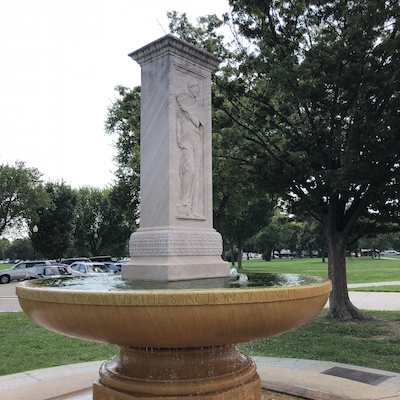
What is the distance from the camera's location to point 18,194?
40.0 meters

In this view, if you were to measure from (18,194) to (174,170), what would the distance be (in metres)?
38.2

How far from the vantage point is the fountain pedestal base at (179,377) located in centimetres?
371

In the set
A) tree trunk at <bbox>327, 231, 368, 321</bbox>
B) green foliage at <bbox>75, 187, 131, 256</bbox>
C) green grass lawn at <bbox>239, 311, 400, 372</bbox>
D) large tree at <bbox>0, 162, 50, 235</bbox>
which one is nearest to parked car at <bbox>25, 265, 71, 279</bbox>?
large tree at <bbox>0, 162, 50, 235</bbox>

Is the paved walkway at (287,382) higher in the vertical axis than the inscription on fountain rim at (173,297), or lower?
lower

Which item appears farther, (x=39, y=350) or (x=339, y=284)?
(x=339, y=284)

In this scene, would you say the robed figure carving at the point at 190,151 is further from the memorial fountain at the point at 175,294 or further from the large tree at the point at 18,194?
the large tree at the point at 18,194

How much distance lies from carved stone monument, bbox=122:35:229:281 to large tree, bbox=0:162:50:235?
37.1m

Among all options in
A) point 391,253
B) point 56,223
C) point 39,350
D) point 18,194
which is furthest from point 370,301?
point 391,253

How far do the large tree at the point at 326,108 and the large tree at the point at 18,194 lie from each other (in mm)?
31524

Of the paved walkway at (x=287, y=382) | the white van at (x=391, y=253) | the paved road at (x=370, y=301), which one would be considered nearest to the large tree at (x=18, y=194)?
the paved road at (x=370, y=301)

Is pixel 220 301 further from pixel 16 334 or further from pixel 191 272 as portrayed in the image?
pixel 16 334

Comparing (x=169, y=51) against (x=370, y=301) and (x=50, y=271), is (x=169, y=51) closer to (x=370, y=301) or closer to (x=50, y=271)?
(x=370, y=301)

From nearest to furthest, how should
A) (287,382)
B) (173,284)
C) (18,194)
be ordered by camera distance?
(173,284), (287,382), (18,194)

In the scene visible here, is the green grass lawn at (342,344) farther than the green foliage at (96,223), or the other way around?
the green foliage at (96,223)
